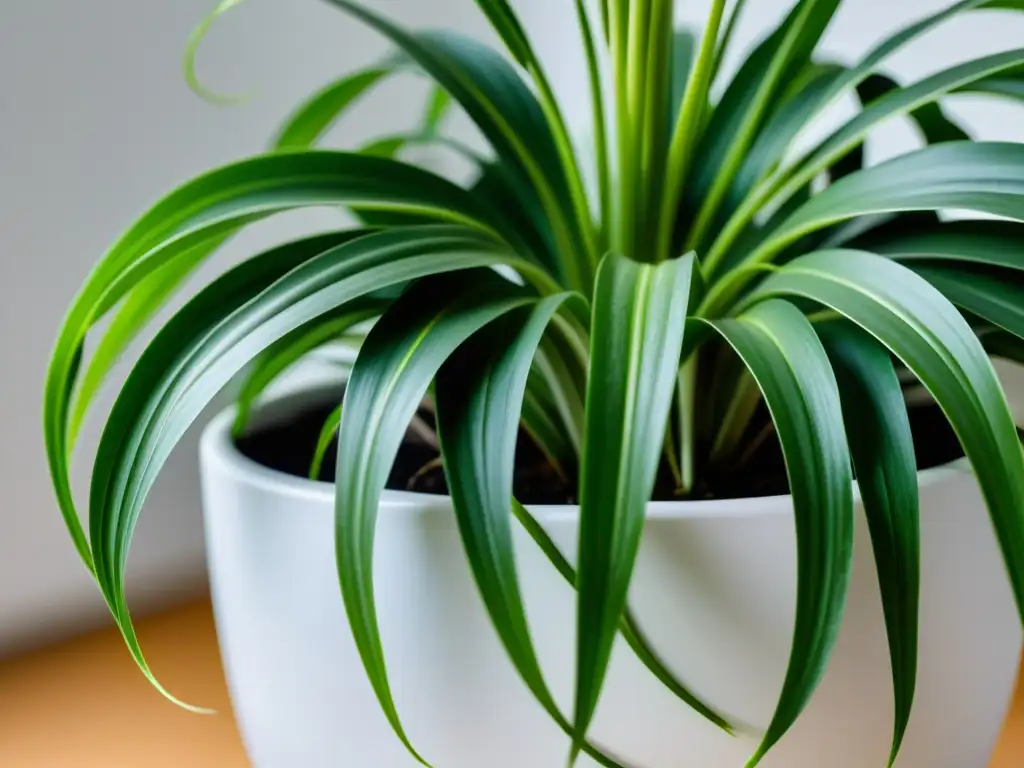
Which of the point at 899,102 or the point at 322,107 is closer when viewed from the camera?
the point at 899,102

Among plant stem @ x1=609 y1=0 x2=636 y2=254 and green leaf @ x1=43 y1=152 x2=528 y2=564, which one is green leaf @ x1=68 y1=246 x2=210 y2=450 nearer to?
green leaf @ x1=43 y1=152 x2=528 y2=564

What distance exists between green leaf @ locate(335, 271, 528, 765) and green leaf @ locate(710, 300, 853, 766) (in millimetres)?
112

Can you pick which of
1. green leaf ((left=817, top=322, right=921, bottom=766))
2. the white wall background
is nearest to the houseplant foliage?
green leaf ((left=817, top=322, right=921, bottom=766))

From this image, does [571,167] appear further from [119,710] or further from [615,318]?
[119,710]

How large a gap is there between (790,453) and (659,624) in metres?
0.08

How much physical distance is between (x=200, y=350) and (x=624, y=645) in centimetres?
19

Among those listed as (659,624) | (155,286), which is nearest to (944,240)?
(659,624)

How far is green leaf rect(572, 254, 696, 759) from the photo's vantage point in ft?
0.90

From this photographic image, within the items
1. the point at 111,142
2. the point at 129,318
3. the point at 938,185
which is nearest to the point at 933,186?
the point at 938,185

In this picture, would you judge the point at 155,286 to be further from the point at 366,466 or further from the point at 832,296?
the point at 832,296

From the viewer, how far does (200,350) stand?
360 mm

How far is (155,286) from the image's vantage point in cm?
43

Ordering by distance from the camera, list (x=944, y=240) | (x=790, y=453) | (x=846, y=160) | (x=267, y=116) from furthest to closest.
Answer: (x=267, y=116)
(x=846, y=160)
(x=944, y=240)
(x=790, y=453)

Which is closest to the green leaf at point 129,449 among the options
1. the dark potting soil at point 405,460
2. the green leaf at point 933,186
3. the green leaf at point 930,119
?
the dark potting soil at point 405,460
